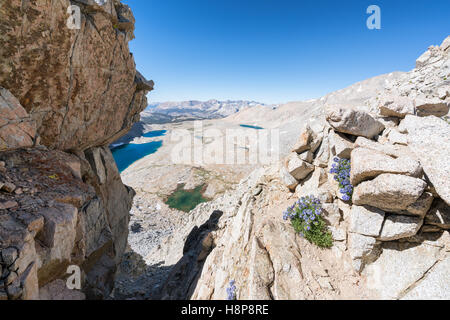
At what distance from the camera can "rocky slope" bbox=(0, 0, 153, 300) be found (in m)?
5.19

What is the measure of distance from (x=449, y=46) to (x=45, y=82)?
36.7 m

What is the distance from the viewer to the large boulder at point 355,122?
7004 millimetres

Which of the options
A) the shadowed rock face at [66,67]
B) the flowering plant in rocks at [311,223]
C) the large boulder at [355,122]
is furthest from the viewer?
the large boulder at [355,122]

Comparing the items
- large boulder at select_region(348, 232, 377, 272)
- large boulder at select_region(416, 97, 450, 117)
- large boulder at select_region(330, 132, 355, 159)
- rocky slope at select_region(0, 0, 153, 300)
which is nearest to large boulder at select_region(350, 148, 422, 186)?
large boulder at select_region(330, 132, 355, 159)

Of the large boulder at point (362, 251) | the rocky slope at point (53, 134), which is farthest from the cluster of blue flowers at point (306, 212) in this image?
the rocky slope at point (53, 134)

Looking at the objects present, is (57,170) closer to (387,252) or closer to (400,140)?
(387,252)

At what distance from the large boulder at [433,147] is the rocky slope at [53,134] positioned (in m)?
11.0

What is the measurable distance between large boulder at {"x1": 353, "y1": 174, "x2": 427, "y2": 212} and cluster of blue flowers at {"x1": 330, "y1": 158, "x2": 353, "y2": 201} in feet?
2.49

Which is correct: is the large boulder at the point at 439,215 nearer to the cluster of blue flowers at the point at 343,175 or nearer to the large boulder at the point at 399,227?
the large boulder at the point at 399,227

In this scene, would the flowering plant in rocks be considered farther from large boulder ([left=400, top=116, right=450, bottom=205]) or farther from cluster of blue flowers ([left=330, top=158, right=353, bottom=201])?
large boulder ([left=400, top=116, right=450, bottom=205])

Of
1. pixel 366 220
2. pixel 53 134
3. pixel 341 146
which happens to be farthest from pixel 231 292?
pixel 53 134

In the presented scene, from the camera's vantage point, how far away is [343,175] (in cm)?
666

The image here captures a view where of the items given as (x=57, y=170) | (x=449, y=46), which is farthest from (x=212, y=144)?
(x=57, y=170)
